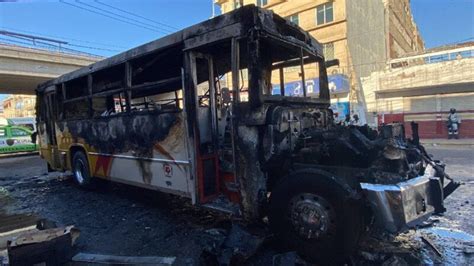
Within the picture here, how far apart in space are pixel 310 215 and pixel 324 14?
24980mm

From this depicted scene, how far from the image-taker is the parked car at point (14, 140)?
20.2 m

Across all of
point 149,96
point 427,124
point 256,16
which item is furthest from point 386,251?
point 427,124

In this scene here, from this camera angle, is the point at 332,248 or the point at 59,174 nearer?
the point at 332,248

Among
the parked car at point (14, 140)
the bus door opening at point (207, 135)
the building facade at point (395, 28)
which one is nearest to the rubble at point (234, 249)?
the bus door opening at point (207, 135)

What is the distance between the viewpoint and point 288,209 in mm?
3645

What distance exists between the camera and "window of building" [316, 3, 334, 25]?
989 inches

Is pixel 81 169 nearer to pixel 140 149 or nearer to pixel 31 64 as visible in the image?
pixel 140 149

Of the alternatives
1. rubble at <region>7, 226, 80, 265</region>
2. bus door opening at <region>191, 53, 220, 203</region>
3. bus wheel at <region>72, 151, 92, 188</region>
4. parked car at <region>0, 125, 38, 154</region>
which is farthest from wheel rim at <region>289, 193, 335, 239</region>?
parked car at <region>0, 125, 38, 154</region>

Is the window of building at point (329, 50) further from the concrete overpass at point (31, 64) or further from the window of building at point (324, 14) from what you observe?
the concrete overpass at point (31, 64)

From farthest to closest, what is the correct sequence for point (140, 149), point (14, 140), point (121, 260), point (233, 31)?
point (14, 140) → point (140, 149) → point (233, 31) → point (121, 260)

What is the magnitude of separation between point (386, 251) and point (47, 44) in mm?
25841

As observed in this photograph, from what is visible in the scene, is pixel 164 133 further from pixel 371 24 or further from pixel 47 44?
pixel 371 24

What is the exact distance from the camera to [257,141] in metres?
3.90

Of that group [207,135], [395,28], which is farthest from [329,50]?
[207,135]
